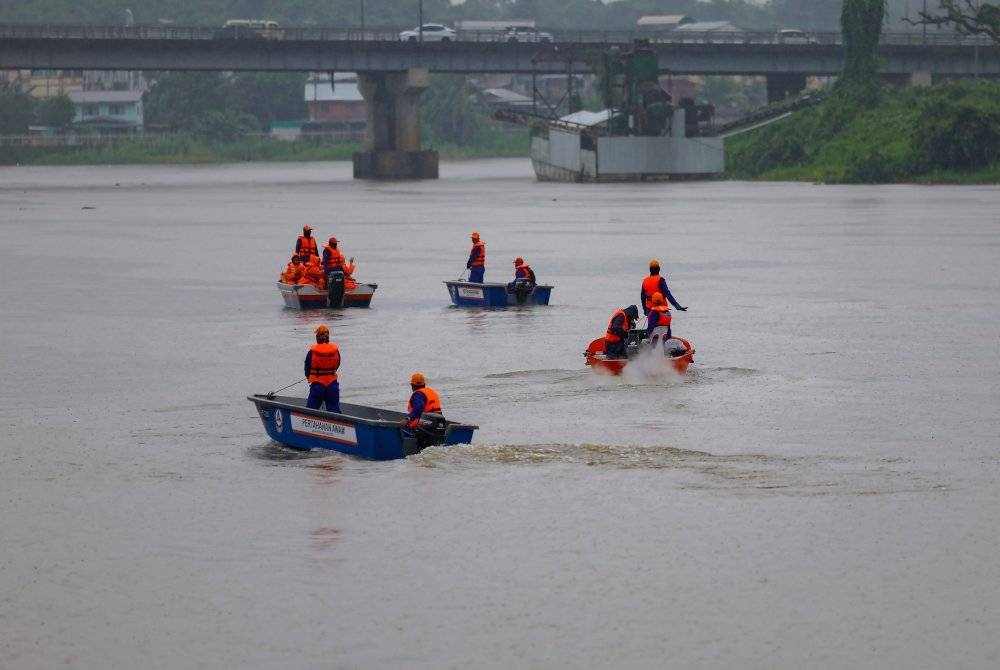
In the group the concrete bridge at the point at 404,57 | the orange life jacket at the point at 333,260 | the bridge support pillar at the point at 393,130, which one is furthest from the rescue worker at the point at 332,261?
the bridge support pillar at the point at 393,130

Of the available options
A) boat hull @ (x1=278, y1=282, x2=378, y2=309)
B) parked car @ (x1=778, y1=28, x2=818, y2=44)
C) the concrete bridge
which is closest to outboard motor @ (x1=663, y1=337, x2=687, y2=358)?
boat hull @ (x1=278, y1=282, x2=378, y2=309)

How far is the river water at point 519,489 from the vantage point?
65.9 ft

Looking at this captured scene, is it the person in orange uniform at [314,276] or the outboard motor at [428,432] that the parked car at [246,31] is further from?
the outboard motor at [428,432]

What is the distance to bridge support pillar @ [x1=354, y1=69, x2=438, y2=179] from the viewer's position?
5920 inches

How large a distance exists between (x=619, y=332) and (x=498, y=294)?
14.5m

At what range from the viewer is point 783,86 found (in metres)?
163

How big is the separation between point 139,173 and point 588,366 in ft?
492

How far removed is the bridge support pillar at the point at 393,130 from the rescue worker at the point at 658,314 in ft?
368

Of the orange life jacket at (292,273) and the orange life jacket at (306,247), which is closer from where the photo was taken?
the orange life jacket at (292,273)

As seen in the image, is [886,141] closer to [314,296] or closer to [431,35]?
[431,35]

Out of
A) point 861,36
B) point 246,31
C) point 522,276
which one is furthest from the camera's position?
point 246,31

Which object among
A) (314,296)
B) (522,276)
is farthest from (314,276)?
(522,276)

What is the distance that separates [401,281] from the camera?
6147 centimetres

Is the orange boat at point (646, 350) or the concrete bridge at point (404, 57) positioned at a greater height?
the concrete bridge at point (404, 57)
